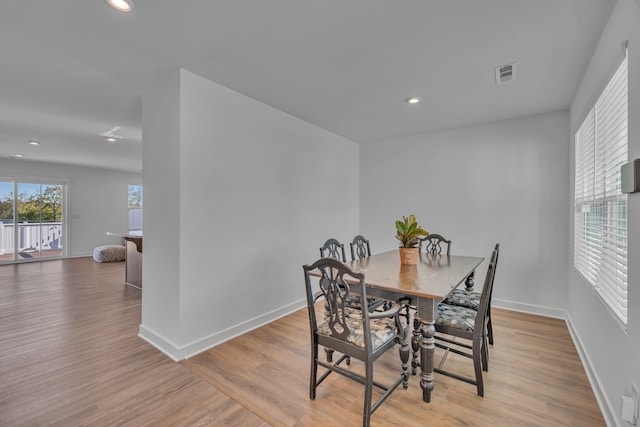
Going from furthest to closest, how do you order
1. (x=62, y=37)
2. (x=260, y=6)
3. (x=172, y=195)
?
(x=172, y=195) → (x=62, y=37) → (x=260, y=6)

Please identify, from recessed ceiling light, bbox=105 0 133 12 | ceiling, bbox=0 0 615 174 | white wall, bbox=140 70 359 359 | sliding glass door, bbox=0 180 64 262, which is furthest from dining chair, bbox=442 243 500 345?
sliding glass door, bbox=0 180 64 262

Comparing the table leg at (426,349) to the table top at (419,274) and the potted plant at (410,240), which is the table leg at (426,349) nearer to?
the table top at (419,274)

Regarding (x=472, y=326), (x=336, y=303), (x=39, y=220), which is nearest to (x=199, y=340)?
(x=336, y=303)

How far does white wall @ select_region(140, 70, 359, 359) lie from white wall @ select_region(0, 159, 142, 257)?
717 centimetres

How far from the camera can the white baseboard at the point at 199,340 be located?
99.4 inches

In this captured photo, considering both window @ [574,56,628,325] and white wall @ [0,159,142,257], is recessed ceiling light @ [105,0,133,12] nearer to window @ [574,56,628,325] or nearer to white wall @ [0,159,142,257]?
window @ [574,56,628,325]

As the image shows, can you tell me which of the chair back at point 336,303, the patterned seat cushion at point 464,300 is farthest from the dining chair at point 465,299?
the chair back at point 336,303

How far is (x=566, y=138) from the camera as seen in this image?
3.41 meters

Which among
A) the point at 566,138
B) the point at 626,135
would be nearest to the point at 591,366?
the point at 626,135

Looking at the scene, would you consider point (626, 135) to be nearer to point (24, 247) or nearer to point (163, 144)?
point (163, 144)

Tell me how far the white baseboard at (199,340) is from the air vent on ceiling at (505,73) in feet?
10.8

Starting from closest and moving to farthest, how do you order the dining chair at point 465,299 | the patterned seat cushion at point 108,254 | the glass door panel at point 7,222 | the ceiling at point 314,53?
the ceiling at point 314,53 → the dining chair at point 465,299 → the glass door panel at point 7,222 → the patterned seat cushion at point 108,254

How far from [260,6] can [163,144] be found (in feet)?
5.09

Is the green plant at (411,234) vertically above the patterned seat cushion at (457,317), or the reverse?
the green plant at (411,234)
